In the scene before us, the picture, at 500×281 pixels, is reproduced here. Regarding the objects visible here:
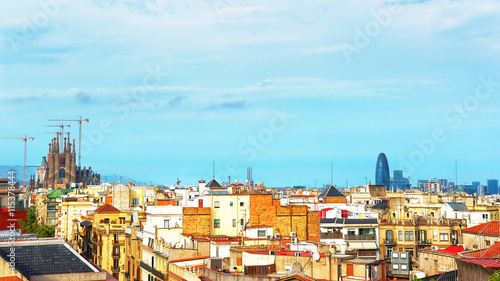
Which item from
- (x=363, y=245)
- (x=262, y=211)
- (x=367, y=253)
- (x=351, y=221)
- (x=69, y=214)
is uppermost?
(x=262, y=211)

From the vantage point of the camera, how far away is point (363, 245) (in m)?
71.6

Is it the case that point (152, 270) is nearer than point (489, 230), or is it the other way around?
point (152, 270)

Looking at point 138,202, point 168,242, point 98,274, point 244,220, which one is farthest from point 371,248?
point 138,202

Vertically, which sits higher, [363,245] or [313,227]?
[313,227]

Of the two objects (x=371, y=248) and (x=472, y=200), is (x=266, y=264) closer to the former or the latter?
(x=371, y=248)

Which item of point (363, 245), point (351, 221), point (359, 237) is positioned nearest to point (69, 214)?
point (351, 221)

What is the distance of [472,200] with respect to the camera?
407ft

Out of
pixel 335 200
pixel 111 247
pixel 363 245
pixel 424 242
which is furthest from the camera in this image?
pixel 335 200

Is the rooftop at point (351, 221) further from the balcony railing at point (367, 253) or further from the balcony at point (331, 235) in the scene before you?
the balcony railing at point (367, 253)

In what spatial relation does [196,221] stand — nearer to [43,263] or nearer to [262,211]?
[262,211]

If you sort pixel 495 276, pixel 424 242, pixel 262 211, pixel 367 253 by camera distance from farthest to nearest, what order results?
1. pixel 424 242
2. pixel 367 253
3. pixel 262 211
4. pixel 495 276

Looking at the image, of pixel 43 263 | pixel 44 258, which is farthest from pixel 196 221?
pixel 43 263

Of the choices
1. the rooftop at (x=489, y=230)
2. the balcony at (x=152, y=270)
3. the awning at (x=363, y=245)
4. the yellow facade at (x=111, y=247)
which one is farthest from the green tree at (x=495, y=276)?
the yellow facade at (x=111, y=247)

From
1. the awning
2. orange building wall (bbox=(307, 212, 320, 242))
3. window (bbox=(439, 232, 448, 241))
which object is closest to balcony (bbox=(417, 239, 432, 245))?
window (bbox=(439, 232, 448, 241))
